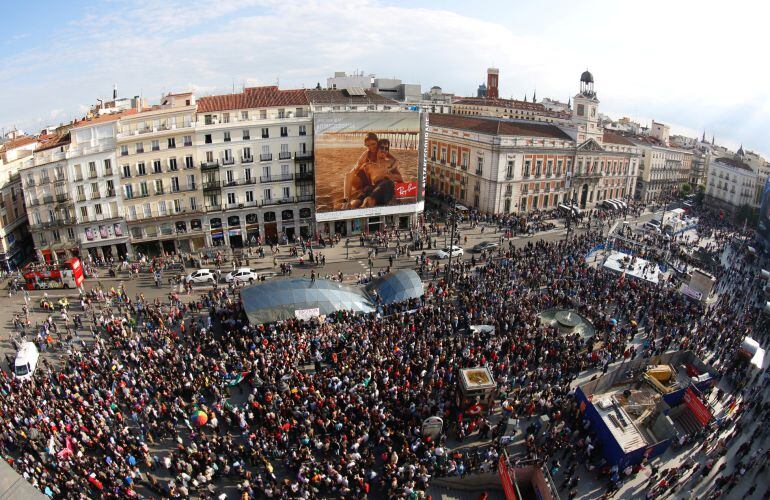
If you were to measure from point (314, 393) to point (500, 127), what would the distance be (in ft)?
167

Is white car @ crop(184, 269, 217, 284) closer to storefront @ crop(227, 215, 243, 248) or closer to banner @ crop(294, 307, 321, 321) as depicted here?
storefront @ crop(227, 215, 243, 248)

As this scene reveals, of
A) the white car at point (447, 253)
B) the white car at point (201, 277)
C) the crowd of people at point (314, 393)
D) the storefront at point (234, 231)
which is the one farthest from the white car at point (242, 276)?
the white car at point (447, 253)

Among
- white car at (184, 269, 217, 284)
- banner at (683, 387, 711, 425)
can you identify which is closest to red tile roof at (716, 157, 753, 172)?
banner at (683, 387, 711, 425)

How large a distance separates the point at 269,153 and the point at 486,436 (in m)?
35.0

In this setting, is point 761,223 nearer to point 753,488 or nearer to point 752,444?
point 752,444

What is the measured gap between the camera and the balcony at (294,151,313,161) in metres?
49.0

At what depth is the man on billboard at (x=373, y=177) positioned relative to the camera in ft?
163

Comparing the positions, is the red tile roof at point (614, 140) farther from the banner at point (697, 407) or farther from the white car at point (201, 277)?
the white car at point (201, 277)

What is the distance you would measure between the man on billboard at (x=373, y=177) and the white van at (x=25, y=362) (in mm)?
30310

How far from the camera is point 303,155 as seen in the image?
1939 inches

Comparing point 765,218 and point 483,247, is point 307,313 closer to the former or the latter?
point 483,247

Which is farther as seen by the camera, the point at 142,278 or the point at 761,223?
the point at 761,223

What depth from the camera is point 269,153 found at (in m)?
48.1

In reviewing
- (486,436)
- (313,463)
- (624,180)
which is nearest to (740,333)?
(486,436)
